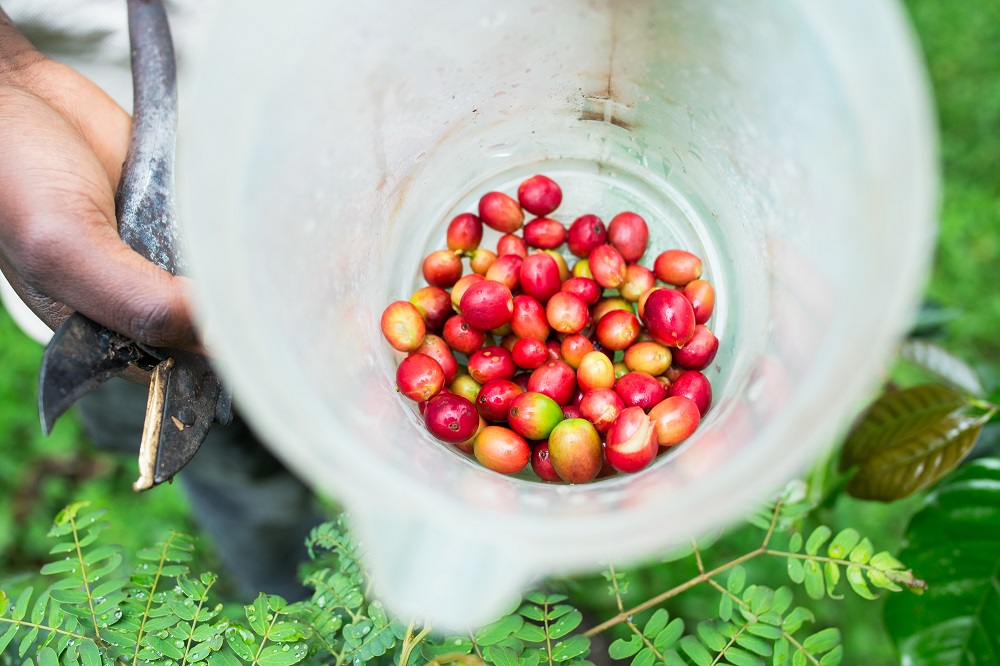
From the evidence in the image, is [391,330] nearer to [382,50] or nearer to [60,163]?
[382,50]

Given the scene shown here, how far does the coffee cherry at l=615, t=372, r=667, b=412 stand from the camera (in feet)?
5.74

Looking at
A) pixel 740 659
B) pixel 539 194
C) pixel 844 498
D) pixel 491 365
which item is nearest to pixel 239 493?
pixel 491 365

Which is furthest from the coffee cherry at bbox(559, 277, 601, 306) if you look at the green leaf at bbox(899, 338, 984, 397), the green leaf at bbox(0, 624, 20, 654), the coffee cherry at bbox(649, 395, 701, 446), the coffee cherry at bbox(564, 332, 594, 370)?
the green leaf at bbox(0, 624, 20, 654)

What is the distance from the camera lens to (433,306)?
6.38ft

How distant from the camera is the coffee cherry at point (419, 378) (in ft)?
5.62

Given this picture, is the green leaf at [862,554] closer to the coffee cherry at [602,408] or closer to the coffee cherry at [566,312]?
the coffee cherry at [602,408]

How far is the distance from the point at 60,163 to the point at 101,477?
2169 millimetres

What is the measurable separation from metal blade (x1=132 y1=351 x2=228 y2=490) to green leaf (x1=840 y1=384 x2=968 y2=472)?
5.33ft

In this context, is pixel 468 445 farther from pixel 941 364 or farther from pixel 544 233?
pixel 941 364

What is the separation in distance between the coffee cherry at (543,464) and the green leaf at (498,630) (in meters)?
0.38

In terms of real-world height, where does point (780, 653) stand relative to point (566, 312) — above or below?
below

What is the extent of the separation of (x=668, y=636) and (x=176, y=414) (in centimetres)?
104

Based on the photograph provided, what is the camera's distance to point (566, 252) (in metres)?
2.17

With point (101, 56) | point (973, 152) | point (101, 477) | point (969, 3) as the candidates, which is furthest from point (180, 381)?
point (969, 3)
